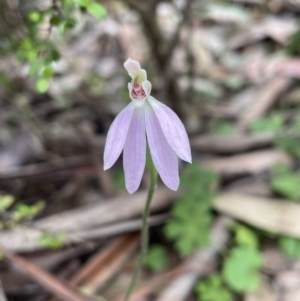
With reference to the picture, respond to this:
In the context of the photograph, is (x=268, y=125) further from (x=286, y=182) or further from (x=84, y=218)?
(x=84, y=218)

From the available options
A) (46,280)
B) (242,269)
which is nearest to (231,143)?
(242,269)

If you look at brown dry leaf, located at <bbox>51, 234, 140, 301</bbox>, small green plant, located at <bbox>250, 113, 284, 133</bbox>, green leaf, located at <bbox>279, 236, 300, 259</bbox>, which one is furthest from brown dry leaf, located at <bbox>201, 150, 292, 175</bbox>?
brown dry leaf, located at <bbox>51, 234, 140, 301</bbox>

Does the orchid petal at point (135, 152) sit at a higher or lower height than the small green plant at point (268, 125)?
higher

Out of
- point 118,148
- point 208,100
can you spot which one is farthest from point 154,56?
point 118,148

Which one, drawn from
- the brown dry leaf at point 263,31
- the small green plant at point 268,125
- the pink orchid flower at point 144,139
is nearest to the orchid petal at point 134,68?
the pink orchid flower at point 144,139

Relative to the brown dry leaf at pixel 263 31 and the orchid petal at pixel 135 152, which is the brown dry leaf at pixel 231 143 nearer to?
the brown dry leaf at pixel 263 31

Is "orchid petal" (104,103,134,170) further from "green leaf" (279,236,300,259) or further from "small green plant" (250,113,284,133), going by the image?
"small green plant" (250,113,284,133)

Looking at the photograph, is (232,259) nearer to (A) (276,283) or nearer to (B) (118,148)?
(A) (276,283)
